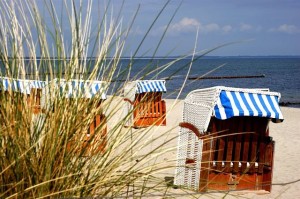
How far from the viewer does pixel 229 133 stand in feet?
19.2

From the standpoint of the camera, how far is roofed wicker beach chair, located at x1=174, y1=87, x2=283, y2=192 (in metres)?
5.59

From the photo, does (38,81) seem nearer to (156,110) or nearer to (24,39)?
(24,39)

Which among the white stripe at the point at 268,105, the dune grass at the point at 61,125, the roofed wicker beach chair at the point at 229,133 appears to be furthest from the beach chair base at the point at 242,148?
the dune grass at the point at 61,125

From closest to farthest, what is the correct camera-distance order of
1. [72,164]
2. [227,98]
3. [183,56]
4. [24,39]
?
[72,164]
[183,56]
[24,39]
[227,98]

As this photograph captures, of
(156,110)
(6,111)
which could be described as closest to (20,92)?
(6,111)

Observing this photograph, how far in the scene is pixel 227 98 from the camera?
5605mm

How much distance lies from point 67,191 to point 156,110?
10.3 metres

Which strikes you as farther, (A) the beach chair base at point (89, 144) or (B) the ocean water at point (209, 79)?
(B) the ocean water at point (209, 79)

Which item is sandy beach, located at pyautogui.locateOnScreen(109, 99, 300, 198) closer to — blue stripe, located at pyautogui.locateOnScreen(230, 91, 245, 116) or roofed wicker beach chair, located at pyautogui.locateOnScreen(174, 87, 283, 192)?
roofed wicker beach chair, located at pyautogui.locateOnScreen(174, 87, 283, 192)

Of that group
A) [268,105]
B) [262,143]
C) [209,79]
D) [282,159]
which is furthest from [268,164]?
[209,79]

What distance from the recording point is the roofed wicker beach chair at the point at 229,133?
559cm

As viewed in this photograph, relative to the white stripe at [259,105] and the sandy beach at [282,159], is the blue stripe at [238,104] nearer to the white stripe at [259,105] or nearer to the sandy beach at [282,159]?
the white stripe at [259,105]

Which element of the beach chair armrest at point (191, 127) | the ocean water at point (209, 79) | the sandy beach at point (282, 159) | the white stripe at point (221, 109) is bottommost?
the sandy beach at point (282, 159)

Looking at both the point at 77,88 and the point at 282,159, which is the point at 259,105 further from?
the point at 282,159
